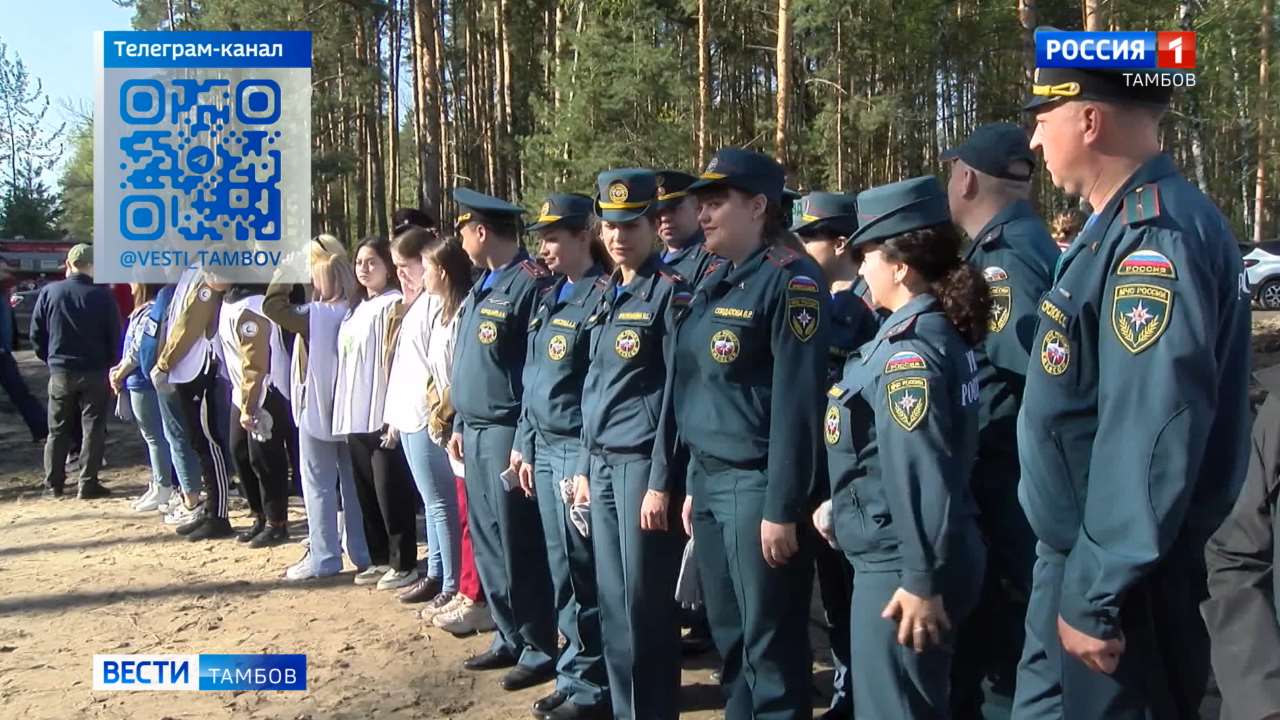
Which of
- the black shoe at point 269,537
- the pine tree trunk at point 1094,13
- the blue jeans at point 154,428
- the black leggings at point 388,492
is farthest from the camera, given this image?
the pine tree trunk at point 1094,13

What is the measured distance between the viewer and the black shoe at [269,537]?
738 centimetres

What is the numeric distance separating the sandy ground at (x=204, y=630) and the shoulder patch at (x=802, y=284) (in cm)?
198

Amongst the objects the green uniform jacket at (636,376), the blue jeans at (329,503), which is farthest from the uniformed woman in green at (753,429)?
the blue jeans at (329,503)

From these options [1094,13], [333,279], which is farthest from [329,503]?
[1094,13]

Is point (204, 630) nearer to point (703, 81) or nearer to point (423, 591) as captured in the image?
point (423, 591)

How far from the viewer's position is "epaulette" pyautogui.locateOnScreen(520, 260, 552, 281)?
482 cm

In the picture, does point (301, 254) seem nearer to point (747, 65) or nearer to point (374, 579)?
point (374, 579)

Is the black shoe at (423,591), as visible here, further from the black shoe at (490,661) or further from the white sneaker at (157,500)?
the white sneaker at (157,500)

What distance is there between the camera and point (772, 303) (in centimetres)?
343

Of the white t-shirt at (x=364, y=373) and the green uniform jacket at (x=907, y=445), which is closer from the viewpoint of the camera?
the green uniform jacket at (x=907, y=445)

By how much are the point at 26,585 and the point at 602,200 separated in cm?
494

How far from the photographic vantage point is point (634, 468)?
3801 millimetres

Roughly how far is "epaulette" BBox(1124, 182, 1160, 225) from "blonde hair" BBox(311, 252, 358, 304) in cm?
517

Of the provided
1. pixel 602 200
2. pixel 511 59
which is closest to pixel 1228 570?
pixel 602 200
